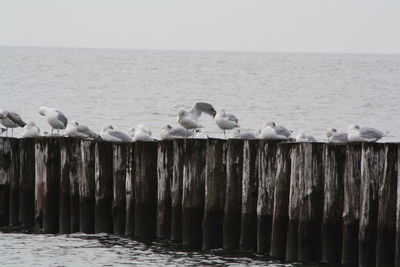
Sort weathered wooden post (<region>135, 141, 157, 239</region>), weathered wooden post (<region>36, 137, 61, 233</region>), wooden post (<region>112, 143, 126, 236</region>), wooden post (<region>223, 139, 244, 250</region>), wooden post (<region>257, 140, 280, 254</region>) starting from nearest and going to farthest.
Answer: wooden post (<region>257, 140, 280, 254</region>), wooden post (<region>223, 139, 244, 250</region>), weathered wooden post (<region>135, 141, 157, 239</region>), wooden post (<region>112, 143, 126, 236</region>), weathered wooden post (<region>36, 137, 61, 233</region>)

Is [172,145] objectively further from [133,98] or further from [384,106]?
[133,98]

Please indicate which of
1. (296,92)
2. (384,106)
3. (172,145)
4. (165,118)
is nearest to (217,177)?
(172,145)

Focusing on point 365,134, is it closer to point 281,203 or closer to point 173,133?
point 173,133

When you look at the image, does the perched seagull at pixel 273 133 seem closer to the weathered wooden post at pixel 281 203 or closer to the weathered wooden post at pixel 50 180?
the weathered wooden post at pixel 50 180

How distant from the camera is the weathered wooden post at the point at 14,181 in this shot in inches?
698

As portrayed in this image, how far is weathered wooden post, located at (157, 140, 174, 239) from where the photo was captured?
15.6m

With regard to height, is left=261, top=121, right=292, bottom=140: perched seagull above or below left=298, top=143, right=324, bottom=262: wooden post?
above

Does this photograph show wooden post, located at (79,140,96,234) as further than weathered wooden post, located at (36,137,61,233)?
No

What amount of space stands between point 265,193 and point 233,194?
576mm

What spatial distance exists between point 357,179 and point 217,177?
7.51 ft

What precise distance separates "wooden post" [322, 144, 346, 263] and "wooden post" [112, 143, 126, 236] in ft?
11.9

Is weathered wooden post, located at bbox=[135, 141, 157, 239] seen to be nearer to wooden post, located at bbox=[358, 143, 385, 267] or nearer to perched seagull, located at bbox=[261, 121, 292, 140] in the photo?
perched seagull, located at bbox=[261, 121, 292, 140]

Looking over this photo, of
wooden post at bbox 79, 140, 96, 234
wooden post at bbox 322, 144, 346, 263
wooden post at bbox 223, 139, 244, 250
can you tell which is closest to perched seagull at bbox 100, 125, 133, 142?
wooden post at bbox 79, 140, 96, 234

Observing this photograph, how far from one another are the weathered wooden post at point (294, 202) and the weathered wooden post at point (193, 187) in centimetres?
160
